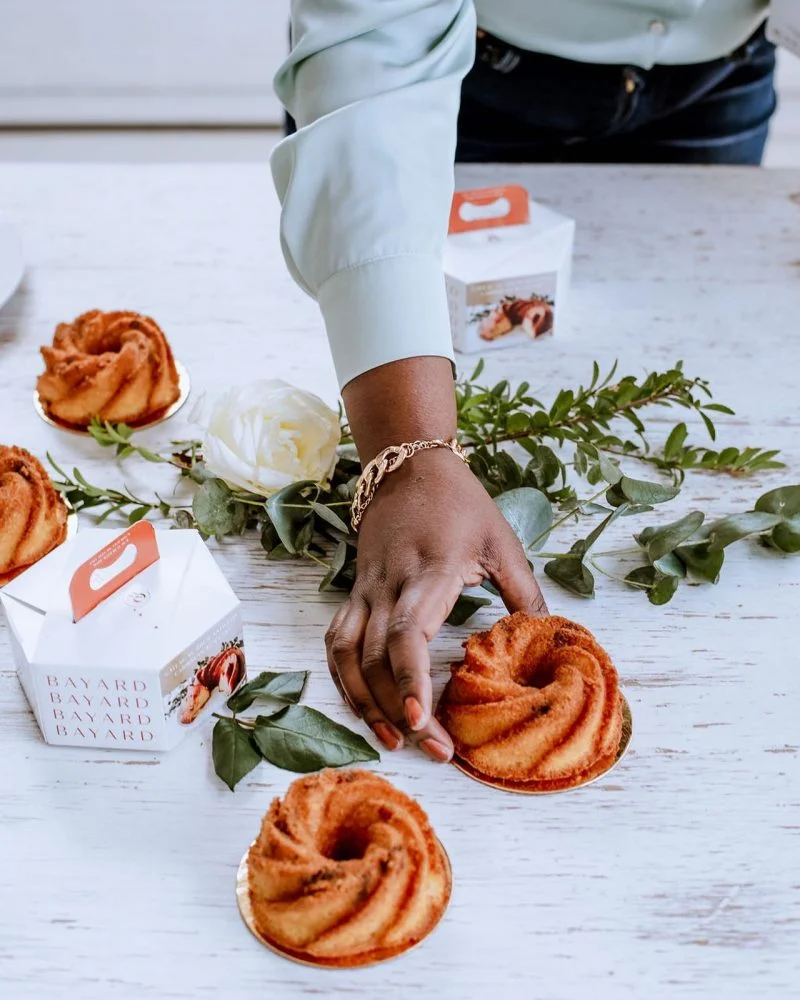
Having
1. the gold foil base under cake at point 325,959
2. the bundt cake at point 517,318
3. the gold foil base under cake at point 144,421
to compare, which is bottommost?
the gold foil base under cake at point 325,959

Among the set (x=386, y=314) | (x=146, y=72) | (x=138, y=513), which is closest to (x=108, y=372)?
(x=138, y=513)

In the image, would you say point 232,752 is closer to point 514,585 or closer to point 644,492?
point 514,585

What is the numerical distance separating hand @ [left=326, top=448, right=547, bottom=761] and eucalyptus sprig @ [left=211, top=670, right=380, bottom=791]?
0.03m

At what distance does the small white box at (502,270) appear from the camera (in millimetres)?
1276

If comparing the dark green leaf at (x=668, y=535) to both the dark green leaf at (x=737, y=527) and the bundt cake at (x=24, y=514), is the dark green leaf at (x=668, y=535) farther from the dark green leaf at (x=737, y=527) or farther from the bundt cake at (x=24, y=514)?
the bundt cake at (x=24, y=514)

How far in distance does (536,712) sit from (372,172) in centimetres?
53

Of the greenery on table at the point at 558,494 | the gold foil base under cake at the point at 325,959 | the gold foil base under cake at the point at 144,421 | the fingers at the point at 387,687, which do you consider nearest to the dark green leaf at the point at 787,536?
the greenery on table at the point at 558,494

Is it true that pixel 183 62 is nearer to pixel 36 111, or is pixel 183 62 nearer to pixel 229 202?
pixel 36 111

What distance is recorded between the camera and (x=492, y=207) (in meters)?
1.34

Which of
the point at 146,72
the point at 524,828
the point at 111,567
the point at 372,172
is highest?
the point at 372,172

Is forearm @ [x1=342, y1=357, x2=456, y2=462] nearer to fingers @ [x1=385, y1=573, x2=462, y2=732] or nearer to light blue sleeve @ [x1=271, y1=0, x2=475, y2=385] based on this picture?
light blue sleeve @ [x1=271, y1=0, x2=475, y2=385]

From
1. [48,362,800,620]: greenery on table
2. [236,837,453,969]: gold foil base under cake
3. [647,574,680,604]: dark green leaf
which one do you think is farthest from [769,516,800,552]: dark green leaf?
[236,837,453,969]: gold foil base under cake

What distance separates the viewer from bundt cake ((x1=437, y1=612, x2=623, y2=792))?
0.78m

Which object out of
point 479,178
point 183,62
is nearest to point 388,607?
point 479,178
